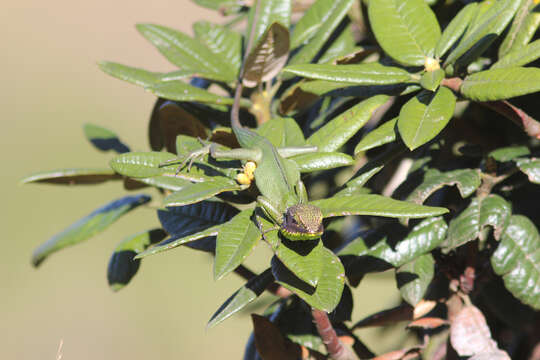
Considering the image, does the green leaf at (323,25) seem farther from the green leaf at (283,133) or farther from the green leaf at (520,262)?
the green leaf at (520,262)

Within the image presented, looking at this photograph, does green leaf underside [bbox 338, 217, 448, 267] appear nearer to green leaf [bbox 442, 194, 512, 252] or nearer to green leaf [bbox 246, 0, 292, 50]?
green leaf [bbox 442, 194, 512, 252]

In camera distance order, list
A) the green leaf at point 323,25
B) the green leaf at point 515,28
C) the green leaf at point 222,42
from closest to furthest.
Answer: the green leaf at point 515,28 < the green leaf at point 323,25 < the green leaf at point 222,42

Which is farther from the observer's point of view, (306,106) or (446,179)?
(306,106)

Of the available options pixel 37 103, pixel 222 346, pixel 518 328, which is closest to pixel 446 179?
pixel 518 328

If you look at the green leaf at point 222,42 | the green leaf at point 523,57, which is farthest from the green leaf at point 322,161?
the green leaf at point 222,42

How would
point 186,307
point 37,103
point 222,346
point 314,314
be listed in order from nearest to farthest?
1. point 314,314
2. point 222,346
3. point 186,307
4. point 37,103

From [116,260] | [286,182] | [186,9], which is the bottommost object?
[186,9]

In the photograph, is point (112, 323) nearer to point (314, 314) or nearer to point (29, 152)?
point (29, 152)
